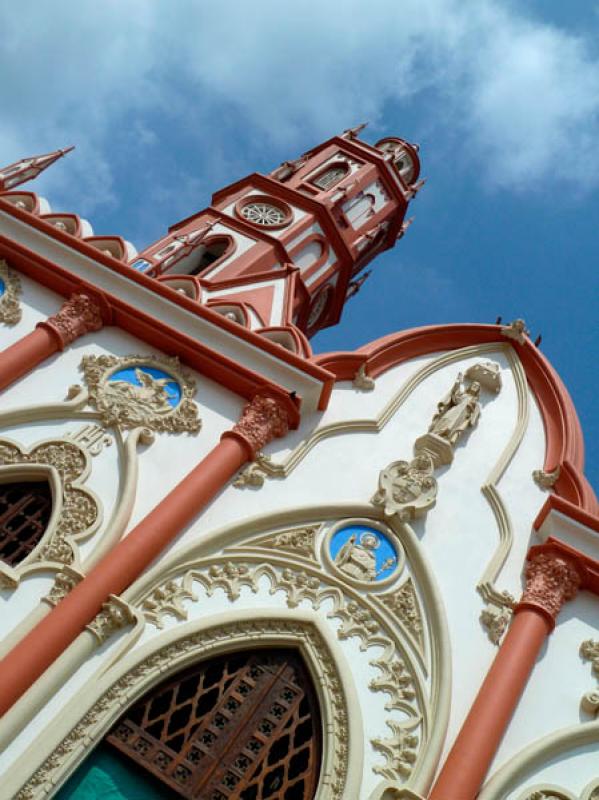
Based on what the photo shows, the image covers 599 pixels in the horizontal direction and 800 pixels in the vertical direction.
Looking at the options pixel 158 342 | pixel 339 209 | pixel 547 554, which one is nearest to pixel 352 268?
pixel 339 209

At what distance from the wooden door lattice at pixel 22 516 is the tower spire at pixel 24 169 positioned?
21.3ft

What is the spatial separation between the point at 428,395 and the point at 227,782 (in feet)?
21.7

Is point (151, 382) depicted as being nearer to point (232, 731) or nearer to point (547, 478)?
point (232, 731)

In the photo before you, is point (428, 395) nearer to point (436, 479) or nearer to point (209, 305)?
point (436, 479)

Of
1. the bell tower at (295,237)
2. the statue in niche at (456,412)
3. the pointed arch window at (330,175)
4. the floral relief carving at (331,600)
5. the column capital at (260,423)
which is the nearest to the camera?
the floral relief carving at (331,600)

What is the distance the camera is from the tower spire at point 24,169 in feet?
50.1

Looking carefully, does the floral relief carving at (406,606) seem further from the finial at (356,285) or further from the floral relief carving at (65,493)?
the finial at (356,285)

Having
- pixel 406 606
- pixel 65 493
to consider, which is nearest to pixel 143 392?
pixel 65 493

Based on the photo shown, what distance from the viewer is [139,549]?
9250mm

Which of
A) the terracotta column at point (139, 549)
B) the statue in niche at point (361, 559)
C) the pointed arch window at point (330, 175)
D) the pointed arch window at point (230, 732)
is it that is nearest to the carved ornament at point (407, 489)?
the statue in niche at point (361, 559)

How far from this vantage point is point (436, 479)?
11.2 m

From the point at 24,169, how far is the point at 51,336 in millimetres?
5824

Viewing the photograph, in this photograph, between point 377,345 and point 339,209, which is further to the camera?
point 339,209

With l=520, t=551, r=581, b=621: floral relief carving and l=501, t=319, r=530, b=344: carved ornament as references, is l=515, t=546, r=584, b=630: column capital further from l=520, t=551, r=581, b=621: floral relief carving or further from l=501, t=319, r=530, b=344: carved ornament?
l=501, t=319, r=530, b=344: carved ornament
